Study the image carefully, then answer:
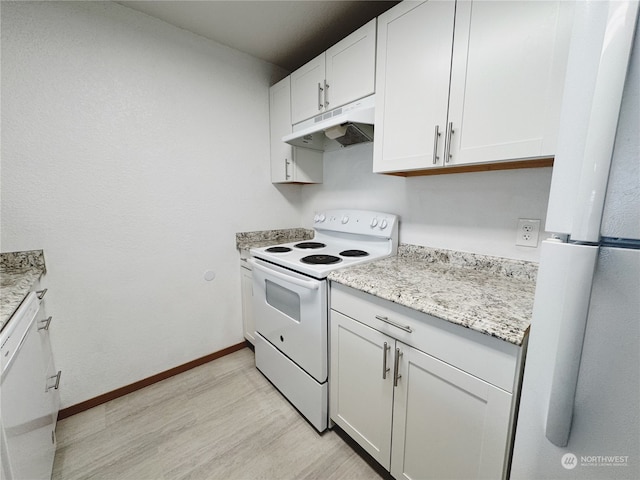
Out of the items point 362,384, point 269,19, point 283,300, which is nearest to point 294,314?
point 283,300

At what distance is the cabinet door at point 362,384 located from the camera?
107 cm

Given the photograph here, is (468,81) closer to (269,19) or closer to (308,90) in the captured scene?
(308,90)

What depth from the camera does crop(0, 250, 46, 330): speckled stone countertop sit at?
0.86m

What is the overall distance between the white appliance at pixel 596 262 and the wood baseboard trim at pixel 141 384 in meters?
2.08

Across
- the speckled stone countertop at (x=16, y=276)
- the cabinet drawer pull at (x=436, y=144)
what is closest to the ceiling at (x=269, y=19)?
the cabinet drawer pull at (x=436, y=144)

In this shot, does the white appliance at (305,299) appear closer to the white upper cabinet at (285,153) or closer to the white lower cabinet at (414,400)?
the white lower cabinet at (414,400)

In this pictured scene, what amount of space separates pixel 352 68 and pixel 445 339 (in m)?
1.43

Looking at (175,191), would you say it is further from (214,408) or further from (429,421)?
(429,421)

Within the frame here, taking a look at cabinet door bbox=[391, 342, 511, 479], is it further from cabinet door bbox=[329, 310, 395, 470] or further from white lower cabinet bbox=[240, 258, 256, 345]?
white lower cabinet bbox=[240, 258, 256, 345]

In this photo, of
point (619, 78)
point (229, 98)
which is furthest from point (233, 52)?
point (619, 78)

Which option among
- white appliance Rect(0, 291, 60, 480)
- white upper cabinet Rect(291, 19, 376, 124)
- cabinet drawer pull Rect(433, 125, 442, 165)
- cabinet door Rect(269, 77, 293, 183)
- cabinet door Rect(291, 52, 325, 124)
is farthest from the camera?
cabinet door Rect(269, 77, 293, 183)

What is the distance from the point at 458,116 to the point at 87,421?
252 centimetres

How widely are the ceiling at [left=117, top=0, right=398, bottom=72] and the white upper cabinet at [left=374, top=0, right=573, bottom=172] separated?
407mm

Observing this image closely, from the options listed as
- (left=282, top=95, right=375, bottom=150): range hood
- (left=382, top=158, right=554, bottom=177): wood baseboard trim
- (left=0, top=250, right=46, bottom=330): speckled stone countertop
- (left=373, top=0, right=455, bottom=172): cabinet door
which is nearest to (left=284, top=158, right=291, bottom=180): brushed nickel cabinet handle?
(left=282, top=95, right=375, bottom=150): range hood
